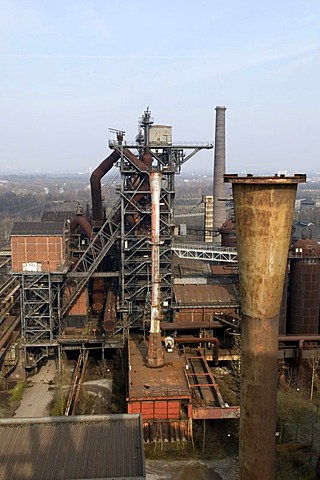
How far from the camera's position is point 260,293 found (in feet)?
35.2

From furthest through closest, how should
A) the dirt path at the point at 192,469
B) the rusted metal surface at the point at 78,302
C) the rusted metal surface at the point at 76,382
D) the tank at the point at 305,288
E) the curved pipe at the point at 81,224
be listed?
the curved pipe at the point at 81,224 < the rusted metal surface at the point at 78,302 < the tank at the point at 305,288 < the rusted metal surface at the point at 76,382 < the dirt path at the point at 192,469

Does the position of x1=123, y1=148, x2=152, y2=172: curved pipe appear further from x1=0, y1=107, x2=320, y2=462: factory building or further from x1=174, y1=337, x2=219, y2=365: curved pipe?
Answer: x1=174, y1=337, x2=219, y2=365: curved pipe

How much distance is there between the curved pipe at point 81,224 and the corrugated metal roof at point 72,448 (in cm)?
1542

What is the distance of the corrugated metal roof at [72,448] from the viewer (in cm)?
1210

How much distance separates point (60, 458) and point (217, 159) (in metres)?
44.8

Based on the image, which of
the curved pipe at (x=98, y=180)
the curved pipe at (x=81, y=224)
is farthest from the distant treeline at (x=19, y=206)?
the curved pipe at (x=81, y=224)

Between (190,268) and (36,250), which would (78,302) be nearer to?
(36,250)

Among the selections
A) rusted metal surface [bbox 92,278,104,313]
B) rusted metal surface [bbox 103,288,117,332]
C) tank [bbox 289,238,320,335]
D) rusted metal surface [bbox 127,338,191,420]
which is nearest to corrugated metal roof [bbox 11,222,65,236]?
rusted metal surface [bbox 92,278,104,313]

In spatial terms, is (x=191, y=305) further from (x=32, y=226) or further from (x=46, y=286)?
(x=32, y=226)

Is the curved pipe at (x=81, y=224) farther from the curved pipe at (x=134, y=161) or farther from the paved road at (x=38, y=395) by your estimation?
the paved road at (x=38, y=395)

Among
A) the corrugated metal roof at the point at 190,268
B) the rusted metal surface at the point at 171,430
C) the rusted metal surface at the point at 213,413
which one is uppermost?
the corrugated metal roof at the point at 190,268

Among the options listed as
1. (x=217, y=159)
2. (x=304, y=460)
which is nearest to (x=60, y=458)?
(x=304, y=460)

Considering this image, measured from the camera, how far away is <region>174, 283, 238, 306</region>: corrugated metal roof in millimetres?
25844

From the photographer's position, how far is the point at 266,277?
10594 millimetres
